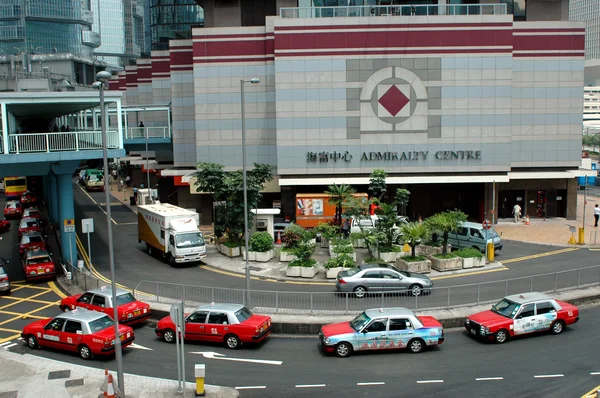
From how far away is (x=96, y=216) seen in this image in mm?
55969

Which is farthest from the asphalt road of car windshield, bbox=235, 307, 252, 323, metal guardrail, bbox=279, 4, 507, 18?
metal guardrail, bbox=279, 4, 507, 18

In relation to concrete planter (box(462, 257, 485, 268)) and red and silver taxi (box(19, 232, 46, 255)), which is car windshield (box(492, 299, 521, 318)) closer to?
concrete planter (box(462, 257, 485, 268))

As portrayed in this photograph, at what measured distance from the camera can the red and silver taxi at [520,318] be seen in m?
21.3

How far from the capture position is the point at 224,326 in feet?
69.8

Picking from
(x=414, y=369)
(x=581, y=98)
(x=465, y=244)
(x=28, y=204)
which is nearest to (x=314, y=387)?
(x=414, y=369)

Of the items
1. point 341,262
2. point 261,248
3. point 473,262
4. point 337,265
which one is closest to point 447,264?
point 473,262

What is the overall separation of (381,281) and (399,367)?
25.7 ft

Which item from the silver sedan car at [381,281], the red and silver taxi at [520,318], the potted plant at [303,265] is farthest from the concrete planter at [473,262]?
the red and silver taxi at [520,318]

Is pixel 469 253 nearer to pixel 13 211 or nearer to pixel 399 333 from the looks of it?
pixel 399 333

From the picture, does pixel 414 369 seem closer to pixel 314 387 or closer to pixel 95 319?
pixel 314 387

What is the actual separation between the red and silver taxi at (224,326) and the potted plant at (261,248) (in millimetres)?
12628

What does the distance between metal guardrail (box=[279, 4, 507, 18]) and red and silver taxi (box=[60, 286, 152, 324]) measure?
93.9 ft

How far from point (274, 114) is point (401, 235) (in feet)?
63.5

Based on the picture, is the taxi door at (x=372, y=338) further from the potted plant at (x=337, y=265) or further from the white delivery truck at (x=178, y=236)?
the white delivery truck at (x=178, y=236)
